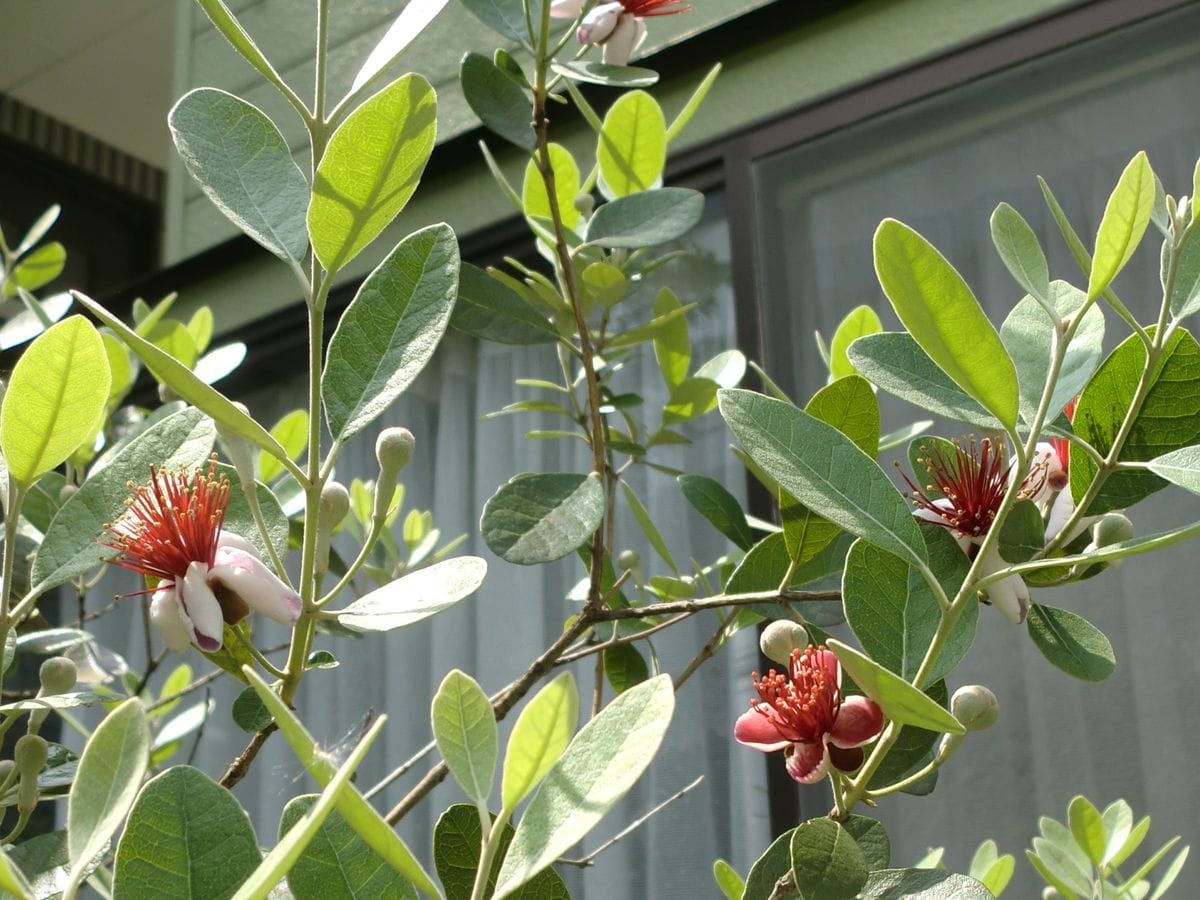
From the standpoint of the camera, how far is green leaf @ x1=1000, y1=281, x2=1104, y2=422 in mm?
399

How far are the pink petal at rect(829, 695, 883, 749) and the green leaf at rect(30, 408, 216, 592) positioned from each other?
228 mm

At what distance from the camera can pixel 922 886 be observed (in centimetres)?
38

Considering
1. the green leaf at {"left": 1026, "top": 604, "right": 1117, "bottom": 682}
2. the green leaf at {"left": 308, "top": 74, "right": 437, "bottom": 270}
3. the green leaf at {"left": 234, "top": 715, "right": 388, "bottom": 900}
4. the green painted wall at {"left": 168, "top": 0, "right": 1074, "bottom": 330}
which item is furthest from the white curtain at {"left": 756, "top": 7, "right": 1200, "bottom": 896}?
the green leaf at {"left": 234, "top": 715, "right": 388, "bottom": 900}

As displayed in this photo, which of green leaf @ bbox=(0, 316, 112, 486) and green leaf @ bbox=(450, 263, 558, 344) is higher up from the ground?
green leaf @ bbox=(450, 263, 558, 344)

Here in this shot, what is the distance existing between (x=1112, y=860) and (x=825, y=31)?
144 cm

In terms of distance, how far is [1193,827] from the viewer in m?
1.45

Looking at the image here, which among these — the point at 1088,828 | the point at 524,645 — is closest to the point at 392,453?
the point at 1088,828

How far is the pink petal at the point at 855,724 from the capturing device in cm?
39

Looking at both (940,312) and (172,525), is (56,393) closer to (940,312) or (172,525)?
(172,525)

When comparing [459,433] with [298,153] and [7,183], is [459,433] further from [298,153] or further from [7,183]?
[7,183]

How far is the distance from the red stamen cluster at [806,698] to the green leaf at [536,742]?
Result: 142mm

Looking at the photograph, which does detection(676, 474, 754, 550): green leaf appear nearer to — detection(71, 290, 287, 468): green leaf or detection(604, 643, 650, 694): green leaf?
detection(604, 643, 650, 694): green leaf

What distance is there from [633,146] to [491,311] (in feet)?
0.66

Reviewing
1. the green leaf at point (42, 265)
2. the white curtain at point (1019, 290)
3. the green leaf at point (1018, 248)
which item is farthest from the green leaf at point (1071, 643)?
the white curtain at point (1019, 290)
